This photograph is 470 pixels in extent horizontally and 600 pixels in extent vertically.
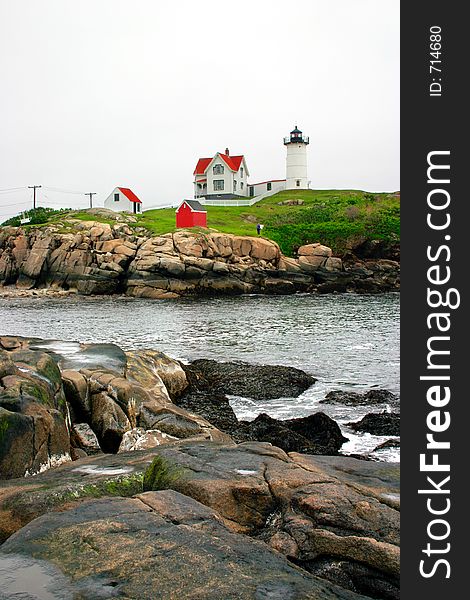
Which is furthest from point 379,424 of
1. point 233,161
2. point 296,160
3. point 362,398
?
point 296,160

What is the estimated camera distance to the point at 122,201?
100000 millimetres

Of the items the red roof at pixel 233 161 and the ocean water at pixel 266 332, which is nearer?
the ocean water at pixel 266 332

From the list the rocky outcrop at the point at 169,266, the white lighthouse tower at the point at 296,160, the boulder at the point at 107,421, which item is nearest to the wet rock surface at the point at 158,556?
the boulder at the point at 107,421

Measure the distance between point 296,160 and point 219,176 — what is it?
17.1 meters

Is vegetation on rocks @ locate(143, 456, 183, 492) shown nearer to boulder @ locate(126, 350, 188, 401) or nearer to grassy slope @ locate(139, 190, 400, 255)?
boulder @ locate(126, 350, 188, 401)

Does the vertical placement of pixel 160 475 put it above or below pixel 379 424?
above

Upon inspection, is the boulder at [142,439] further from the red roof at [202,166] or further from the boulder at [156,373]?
the red roof at [202,166]

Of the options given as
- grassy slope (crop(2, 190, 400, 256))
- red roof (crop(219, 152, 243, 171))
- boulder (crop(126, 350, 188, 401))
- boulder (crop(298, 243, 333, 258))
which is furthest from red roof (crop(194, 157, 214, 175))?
boulder (crop(126, 350, 188, 401))

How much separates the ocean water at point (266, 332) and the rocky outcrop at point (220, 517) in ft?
21.5

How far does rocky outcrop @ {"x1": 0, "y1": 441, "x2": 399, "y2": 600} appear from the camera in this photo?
5191 millimetres

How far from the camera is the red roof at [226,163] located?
104438 millimetres

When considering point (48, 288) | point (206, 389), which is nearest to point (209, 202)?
point (48, 288)

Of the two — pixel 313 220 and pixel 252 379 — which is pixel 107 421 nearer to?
pixel 252 379

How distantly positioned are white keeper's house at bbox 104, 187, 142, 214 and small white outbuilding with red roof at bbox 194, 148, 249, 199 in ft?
42.3
